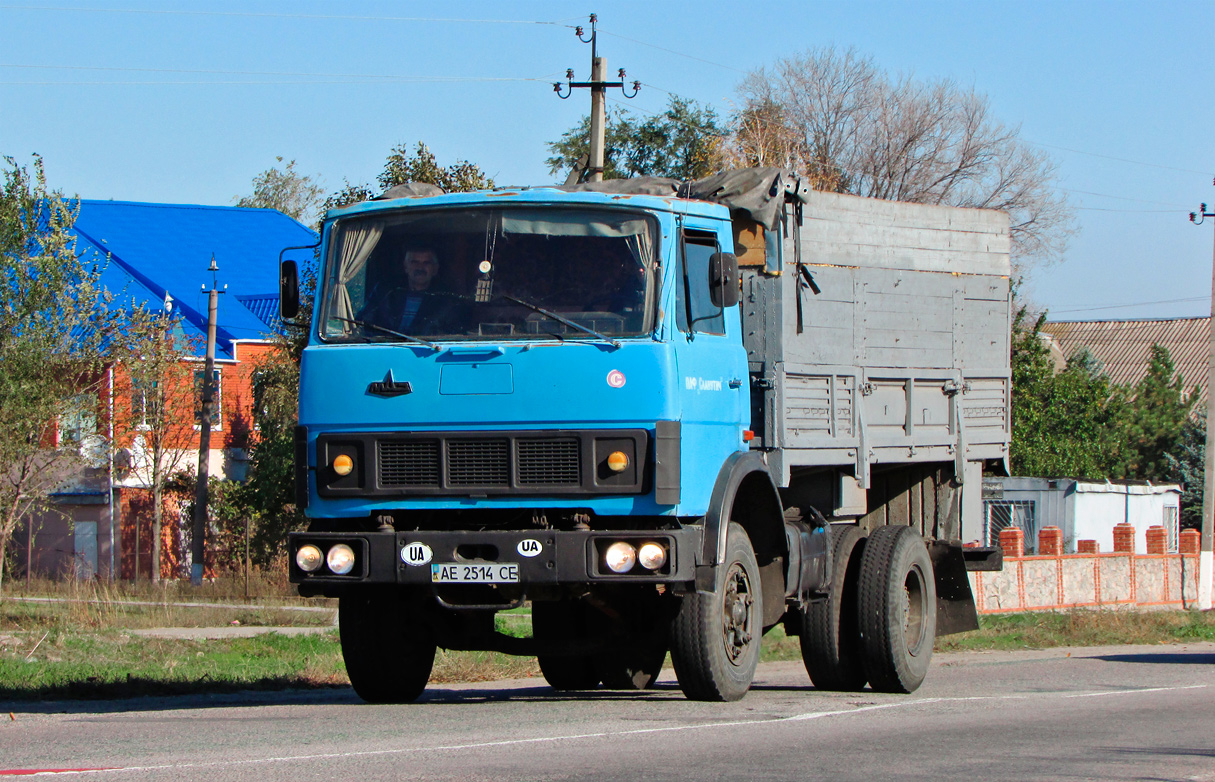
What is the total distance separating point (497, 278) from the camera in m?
8.68

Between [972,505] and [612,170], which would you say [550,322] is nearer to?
[972,505]

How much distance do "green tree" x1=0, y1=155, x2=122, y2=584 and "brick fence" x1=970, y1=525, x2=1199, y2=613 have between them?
1477 centimetres

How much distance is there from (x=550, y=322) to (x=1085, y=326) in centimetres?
7414

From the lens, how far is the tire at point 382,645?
9.55 metres

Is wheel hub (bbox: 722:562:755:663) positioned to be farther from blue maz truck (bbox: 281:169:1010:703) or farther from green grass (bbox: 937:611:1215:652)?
green grass (bbox: 937:611:1215:652)

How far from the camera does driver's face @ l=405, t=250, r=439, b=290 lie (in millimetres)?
8750

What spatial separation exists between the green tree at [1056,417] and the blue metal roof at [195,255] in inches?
789

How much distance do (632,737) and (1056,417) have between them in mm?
40567

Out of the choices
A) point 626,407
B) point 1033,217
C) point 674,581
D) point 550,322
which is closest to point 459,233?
point 550,322

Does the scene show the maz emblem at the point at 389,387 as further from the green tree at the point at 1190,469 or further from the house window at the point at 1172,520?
the green tree at the point at 1190,469

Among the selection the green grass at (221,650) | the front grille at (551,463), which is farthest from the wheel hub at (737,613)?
the green grass at (221,650)

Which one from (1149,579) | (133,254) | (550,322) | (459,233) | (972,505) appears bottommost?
(1149,579)

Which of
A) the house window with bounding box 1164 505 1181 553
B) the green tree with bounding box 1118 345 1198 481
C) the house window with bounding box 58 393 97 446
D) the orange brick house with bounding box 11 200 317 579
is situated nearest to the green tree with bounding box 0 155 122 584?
the house window with bounding box 58 393 97 446

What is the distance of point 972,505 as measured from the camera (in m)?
12.9
